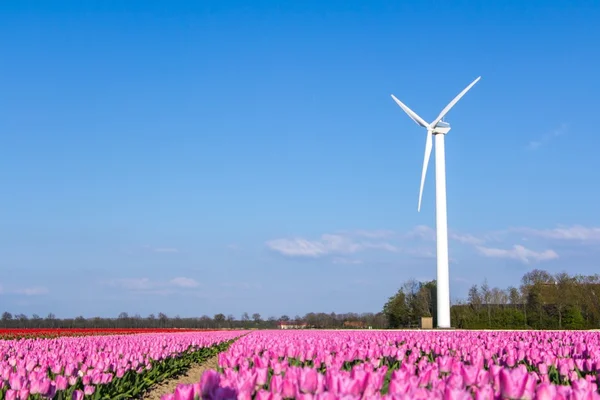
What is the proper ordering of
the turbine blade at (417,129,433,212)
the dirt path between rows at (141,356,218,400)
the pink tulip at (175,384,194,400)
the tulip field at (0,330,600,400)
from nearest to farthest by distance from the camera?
the pink tulip at (175,384,194,400) → the tulip field at (0,330,600,400) → the dirt path between rows at (141,356,218,400) → the turbine blade at (417,129,433,212)

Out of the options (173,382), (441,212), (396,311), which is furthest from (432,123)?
(173,382)

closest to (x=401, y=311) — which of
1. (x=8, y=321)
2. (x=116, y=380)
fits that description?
(x=8, y=321)

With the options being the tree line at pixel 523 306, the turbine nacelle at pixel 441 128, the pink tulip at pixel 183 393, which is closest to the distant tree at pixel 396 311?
the tree line at pixel 523 306

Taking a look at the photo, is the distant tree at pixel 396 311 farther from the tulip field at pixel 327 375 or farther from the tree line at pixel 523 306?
the tulip field at pixel 327 375

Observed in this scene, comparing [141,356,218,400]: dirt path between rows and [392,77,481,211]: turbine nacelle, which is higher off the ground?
[392,77,481,211]: turbine nacelle

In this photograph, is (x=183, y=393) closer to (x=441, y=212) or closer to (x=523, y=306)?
(x=441, y=212)

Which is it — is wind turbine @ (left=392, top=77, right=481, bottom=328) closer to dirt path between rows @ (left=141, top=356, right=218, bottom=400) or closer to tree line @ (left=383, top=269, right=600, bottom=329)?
tree line @ (left=383, top=269, right=600, bottom=329)

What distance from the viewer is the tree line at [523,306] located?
2347 inches

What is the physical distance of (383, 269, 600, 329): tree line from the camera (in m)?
59.6

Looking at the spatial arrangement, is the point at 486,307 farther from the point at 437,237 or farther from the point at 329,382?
the point at 329,382

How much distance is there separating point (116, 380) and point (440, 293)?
42.8 metres

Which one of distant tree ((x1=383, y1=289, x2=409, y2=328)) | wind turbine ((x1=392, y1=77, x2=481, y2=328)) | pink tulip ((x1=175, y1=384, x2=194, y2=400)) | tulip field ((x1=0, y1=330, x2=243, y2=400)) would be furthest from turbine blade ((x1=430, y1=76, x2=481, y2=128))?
pink tulip ((x1=175, y1=384, x2=194, y2=400))

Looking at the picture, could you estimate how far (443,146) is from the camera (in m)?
51.8

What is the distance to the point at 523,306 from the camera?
75812mm
